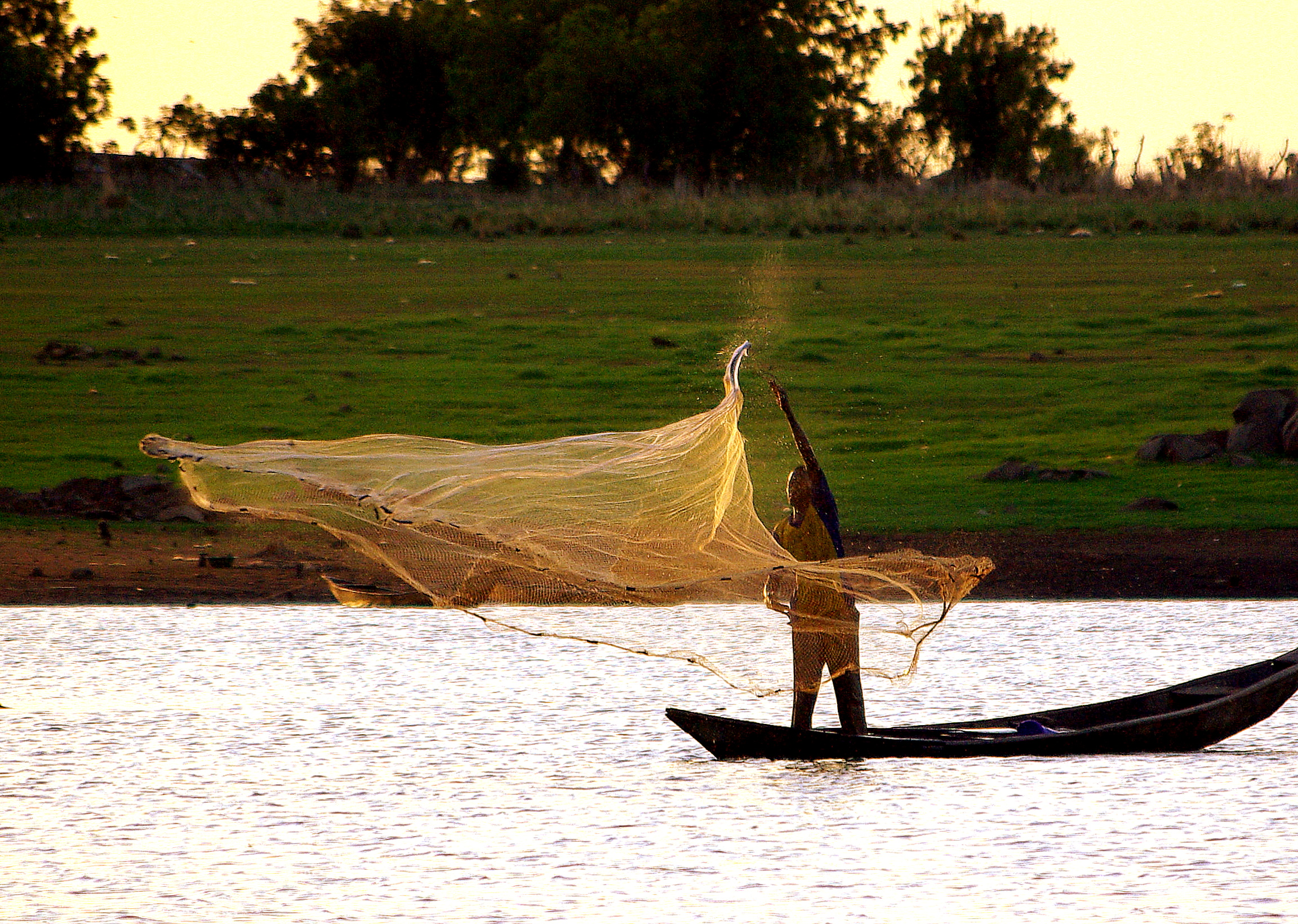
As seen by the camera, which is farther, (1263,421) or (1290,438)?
(1263,421)

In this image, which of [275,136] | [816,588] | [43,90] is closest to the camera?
[816,588]

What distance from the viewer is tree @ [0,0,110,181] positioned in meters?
52.0


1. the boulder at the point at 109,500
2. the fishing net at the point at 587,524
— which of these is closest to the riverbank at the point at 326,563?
the boulder at the point at 109,500

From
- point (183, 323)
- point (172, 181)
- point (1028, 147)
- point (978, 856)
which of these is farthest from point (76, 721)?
point (1028, 147)

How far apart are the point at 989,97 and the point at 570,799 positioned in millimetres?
61635

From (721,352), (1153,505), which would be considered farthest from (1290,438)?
(721,352)

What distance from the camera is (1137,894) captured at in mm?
8211

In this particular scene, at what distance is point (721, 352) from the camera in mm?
17906

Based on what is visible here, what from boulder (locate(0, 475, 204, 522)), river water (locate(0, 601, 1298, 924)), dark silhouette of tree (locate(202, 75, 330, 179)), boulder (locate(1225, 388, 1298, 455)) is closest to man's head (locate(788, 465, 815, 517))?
river water (locate(0, 601, 1298, 924))

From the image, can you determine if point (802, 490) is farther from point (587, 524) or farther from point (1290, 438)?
point (1290, 438)

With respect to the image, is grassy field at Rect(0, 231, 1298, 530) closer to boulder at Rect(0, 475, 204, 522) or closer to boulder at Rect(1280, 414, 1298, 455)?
boulder at Rect(1280, 414, 1298, 455)

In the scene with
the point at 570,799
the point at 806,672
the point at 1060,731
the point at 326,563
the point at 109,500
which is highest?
the point at 806,672

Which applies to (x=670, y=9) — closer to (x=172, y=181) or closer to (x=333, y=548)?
(x=172, y=181)

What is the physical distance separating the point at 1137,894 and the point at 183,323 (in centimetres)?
2290
